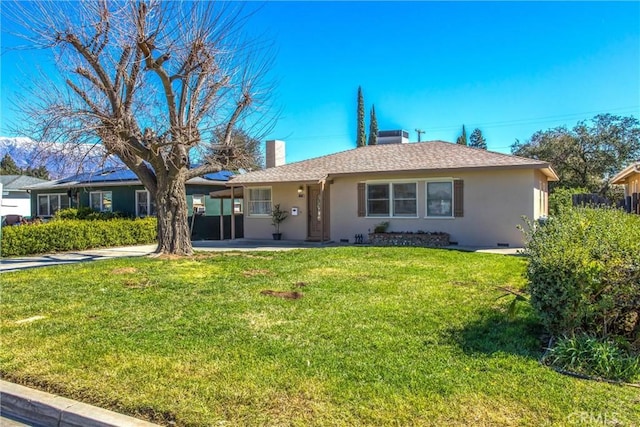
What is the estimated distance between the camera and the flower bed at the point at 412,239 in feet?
46.6

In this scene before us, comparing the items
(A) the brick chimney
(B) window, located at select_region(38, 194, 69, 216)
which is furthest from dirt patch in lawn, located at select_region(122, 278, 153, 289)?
(B) window, located at select_region(38, 194, 69, 216)

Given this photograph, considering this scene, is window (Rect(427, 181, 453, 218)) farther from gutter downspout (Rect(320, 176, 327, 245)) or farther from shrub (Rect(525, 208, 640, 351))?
shrub (Rect(525, 208, 640, 351))

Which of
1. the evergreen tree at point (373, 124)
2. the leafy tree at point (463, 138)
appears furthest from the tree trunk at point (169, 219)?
the leafy tree at point (463, 138)

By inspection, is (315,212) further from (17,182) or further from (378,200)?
(17,182)

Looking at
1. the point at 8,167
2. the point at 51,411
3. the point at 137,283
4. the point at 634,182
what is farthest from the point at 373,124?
the point at 8,167

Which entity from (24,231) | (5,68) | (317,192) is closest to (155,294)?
(5,68)

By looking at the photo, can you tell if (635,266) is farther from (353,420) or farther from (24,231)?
(24,231)

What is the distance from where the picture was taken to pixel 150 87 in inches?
460

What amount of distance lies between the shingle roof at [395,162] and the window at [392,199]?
28.1 inches

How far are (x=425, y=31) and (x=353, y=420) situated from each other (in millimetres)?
12833

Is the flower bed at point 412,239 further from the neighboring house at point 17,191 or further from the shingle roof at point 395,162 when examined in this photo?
the neighboring house at point 17,191

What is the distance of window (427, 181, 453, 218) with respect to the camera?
47.9 feet

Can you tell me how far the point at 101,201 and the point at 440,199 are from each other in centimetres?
1697

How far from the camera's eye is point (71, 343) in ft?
15.1
